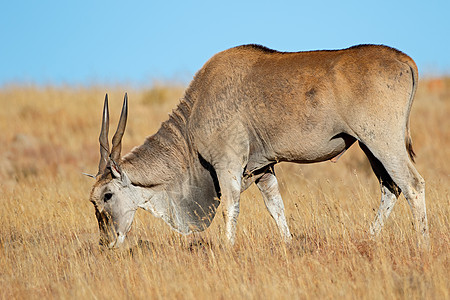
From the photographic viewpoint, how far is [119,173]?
6512mm

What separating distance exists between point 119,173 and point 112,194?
0.26m

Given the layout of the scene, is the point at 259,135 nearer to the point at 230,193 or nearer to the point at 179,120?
the point at 230,193

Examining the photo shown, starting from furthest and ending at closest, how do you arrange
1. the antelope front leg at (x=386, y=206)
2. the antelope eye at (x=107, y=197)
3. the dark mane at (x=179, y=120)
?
the dark mane at (x=179, y=120) → the antelope eye at (x=107, y=197) → the antelope front leg at (x=386, y=206)

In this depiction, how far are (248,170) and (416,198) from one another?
5.99ft

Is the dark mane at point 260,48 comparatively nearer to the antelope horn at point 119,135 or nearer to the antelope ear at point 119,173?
the antelope horn at point 119,135

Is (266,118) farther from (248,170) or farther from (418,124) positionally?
(418,124)

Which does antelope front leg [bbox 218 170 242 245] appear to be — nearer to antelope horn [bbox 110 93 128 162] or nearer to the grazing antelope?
the grazing antelope

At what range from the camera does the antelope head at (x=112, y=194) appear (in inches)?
253

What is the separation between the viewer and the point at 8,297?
195 inches

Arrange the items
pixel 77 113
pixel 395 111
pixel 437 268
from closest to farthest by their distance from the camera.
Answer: pixel 437 268 < pixel 395 111 < pixel 77 113

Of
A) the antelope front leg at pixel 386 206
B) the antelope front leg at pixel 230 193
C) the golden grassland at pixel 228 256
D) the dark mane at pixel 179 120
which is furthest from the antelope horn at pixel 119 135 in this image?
the antelope front leg at pixel 386 206

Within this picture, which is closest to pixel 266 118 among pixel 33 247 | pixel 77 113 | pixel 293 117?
pixel 293 117

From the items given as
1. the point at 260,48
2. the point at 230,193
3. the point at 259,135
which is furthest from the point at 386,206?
the point at 260,48

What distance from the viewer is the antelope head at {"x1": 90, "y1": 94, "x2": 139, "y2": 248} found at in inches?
253
